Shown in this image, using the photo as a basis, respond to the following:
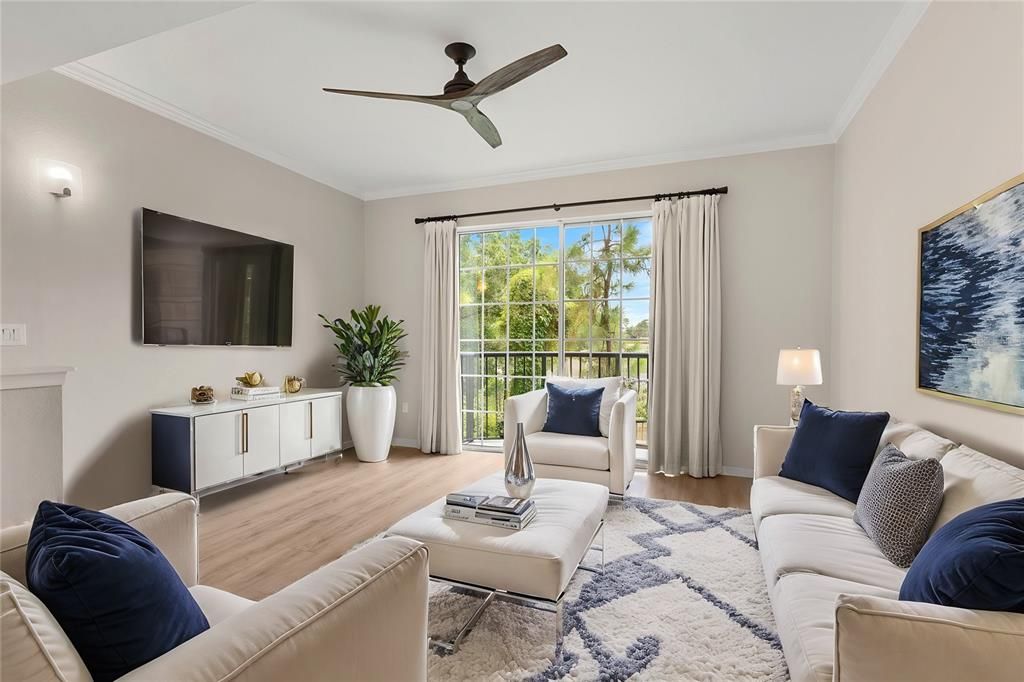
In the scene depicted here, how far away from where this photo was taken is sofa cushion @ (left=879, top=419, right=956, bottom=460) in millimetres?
1957

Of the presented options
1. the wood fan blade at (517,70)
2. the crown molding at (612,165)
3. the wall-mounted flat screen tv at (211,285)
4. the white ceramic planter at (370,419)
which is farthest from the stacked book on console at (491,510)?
the crown molding at (612,165)

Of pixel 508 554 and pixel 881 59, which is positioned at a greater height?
pixel 881 59

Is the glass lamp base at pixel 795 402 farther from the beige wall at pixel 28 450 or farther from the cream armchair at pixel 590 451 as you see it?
the beige wall at pixel 28 450

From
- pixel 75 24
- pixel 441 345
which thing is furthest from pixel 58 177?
pixel 441 345

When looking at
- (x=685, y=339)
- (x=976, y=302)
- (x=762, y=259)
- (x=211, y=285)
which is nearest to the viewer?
(x=976, y=302)

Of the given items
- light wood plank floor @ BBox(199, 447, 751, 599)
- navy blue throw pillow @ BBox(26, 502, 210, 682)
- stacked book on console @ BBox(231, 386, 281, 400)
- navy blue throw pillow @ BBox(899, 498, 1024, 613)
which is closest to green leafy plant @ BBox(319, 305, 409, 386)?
light wood plank floor @ BBox(199, 447, 751, 599)

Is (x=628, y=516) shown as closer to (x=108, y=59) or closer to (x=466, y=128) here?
(x=466, y=128)

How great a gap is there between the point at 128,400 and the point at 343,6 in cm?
286

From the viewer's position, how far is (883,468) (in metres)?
1.94

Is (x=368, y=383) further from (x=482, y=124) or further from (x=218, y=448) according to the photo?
(x=482, y=124)

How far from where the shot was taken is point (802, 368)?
3.29m

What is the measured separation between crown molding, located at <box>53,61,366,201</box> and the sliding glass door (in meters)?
1.76

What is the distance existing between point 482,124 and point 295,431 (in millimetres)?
2807

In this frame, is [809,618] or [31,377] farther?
[31,377]
